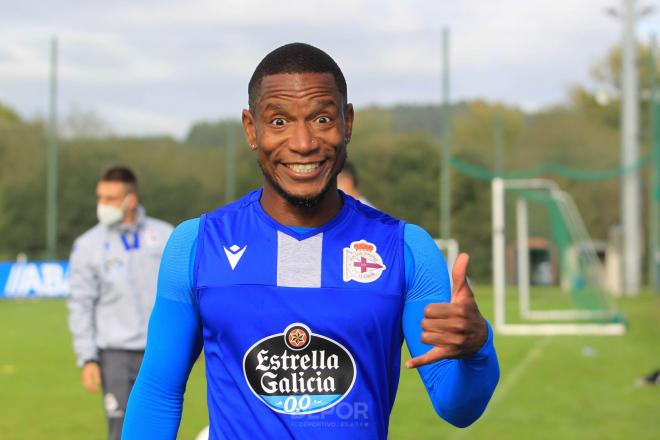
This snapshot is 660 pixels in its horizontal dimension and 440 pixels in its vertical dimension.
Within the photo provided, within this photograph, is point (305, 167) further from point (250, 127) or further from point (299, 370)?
point (299, 370)

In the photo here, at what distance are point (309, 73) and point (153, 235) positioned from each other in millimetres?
4179

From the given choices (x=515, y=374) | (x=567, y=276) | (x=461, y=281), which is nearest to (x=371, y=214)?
(x=461, y=281)

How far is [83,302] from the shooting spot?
21.5ft

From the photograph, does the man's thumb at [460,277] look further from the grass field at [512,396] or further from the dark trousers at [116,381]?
the grass field at [512,396]

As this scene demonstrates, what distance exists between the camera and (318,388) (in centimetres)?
270

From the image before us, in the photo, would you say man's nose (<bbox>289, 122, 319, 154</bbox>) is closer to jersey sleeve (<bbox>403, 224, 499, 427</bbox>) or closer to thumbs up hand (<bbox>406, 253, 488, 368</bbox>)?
jersey sleeve (<bbox>403, 224, 499, 427</bbox>)

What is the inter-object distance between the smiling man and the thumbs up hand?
236 mm

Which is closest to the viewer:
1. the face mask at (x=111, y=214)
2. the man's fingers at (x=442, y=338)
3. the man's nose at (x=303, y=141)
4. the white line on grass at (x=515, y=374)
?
the man's fingers at (x=442, y=338)

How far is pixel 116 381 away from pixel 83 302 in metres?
0.53

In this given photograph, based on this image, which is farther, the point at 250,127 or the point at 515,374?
the point at 515,374

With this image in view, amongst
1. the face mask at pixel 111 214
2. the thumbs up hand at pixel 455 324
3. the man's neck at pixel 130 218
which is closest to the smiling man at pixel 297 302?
the thumbs up hand at pixel 455 324

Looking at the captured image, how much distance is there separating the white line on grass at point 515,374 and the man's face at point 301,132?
6580 mm

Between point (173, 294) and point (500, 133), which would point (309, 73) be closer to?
point (173, 294)

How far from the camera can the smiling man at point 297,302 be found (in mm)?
2691
